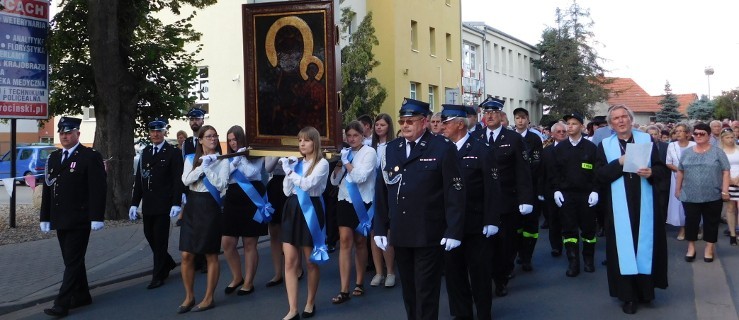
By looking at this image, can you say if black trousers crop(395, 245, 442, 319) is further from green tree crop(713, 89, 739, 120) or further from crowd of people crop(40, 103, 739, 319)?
green tree crop(713, 89, 739, 120)

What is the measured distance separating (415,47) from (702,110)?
19.7m

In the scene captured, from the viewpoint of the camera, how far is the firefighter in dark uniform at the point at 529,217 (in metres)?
9.56

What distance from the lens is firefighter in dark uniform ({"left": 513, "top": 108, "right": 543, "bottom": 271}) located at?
31.4 feet

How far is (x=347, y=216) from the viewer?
8.20 meters

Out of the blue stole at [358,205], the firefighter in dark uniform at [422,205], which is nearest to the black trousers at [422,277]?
the firefighter in dark uniform at [422,205]

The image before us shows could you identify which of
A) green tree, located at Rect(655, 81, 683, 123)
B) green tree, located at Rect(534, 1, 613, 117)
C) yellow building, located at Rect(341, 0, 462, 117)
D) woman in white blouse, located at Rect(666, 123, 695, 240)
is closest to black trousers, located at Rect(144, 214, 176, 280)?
woman in white blouse, located at Rect(666, 123, 695, 240)

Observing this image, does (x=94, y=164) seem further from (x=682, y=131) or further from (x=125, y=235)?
(x=682, y=131)

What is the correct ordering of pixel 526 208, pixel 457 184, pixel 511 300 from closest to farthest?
1. pixel 457 184
2. pixel 526 208
3. pixel 511 300

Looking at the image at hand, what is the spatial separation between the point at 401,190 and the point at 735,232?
8527 millimetres

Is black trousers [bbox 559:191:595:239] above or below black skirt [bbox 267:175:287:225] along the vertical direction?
below

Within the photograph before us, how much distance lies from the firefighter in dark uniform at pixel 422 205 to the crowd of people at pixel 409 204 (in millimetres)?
11

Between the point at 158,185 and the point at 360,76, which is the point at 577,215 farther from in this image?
the point at 360,76

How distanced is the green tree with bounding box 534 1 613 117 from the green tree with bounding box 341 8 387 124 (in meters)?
34.4

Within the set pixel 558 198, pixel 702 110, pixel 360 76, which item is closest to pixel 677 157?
pixel 558 198
